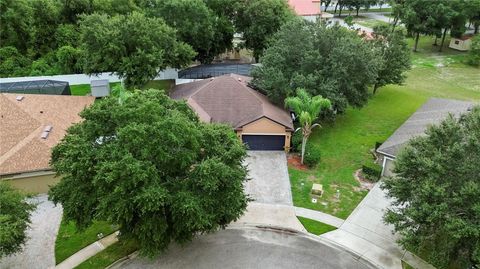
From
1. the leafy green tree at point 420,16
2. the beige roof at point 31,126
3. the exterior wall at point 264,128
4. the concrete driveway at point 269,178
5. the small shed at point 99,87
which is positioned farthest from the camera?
the leafy green tree at point 420,16

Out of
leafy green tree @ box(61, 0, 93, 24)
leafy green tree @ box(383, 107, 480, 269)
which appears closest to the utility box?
leafy green tree @ box(383, 107, 480, 269)

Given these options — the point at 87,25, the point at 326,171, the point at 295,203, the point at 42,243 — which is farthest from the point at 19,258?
the point at 87,25

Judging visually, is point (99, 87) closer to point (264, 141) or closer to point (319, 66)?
point (264, 141)

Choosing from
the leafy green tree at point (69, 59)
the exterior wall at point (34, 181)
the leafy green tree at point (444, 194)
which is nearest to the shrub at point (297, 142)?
the leafy green tree at point (444, 194)

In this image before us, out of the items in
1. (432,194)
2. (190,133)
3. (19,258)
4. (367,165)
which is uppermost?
(190,133)

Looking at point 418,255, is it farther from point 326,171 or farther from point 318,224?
point 326,171

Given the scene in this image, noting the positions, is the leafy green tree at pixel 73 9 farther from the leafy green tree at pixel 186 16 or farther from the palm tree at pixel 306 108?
the palm tree at pixel 306 108
